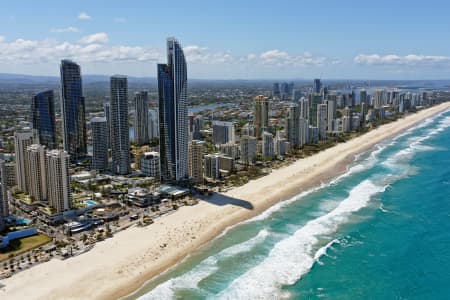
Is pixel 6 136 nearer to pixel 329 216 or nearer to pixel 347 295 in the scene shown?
pixel 329 216

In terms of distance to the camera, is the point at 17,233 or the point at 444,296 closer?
the point at 444,296

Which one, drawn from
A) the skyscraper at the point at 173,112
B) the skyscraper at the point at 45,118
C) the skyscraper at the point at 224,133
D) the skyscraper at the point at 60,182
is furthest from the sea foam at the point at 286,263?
the skyscraper at the point at 45,118

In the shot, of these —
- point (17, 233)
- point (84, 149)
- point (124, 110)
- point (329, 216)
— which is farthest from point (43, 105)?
point (329, 216)

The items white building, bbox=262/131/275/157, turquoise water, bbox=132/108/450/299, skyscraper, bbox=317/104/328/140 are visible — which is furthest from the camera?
Result: skyscraper, bbox=317/104/328/140

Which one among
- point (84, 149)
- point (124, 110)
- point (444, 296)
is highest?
point (124, 110)

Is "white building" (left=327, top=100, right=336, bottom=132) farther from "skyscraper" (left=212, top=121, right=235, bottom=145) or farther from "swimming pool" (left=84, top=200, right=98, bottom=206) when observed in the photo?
"swimming pool" (left=84, top=200, right=98, bottom=206)

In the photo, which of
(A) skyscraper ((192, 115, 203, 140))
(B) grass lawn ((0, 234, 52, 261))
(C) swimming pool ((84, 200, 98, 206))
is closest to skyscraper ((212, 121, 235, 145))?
(A) skyscraper ((192, 115, 203, 140))
